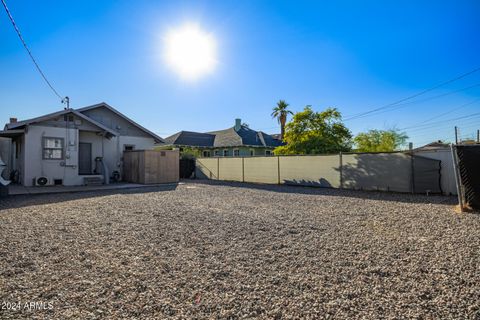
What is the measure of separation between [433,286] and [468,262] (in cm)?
116

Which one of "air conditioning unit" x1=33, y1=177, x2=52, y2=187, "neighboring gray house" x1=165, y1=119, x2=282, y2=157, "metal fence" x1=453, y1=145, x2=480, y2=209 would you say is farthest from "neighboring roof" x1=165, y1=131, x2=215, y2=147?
"metal fence" x1=453, y1=145, x2=480, y2=209

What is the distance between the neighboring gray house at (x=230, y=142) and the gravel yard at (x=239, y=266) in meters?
21.8

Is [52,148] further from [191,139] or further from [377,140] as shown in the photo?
[377,140]

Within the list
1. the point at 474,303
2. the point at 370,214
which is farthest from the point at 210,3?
the point at 474,303

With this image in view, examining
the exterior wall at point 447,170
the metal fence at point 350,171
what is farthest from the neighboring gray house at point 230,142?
the exterior wall at point 447,170

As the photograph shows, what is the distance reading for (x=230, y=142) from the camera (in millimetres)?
28359

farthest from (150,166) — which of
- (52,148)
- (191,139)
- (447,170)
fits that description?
(191,139)

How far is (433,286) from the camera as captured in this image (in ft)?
8.62

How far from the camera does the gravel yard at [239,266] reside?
224 centimetres

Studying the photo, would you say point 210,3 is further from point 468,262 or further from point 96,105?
point 96,105

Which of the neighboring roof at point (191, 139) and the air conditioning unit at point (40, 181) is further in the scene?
the neighboring roof at point (191, 139)

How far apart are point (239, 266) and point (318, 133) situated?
51.0ft

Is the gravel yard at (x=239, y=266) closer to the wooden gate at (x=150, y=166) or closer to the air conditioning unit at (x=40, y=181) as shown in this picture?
the air conditioning unit at (x=40, y=181)

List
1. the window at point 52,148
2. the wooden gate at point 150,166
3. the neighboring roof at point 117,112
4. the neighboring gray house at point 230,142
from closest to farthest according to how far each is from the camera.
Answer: the window at point 52,148 → the wooden gate at point 150,166 → the neighboring roof at point 117,112 → the neighboring gray house at point 230,142
